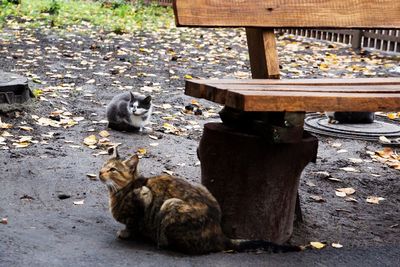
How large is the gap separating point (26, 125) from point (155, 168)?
1639mm

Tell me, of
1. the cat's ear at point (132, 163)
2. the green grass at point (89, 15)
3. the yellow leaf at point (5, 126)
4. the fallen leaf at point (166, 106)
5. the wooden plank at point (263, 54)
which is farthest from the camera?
the green grass at point (89, 15)

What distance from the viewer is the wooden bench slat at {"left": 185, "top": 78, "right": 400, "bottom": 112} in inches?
121

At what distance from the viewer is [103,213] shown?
4125 millimetres

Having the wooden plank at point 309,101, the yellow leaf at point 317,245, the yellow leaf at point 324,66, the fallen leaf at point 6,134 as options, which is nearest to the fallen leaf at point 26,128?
the fallen leaf at point 6,134

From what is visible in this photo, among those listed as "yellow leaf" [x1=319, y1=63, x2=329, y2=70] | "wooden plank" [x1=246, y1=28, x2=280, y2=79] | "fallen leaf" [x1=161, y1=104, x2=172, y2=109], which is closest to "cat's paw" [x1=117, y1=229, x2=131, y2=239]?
"wooden plank" [x1=246, y1=28, x2=280, y2=79]

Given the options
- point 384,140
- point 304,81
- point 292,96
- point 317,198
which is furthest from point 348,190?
point 292,96

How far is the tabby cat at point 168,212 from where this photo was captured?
136 inches

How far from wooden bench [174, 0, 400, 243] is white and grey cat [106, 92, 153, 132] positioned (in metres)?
2.16

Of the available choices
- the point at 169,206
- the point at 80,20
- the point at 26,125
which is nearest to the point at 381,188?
the point at 169,206

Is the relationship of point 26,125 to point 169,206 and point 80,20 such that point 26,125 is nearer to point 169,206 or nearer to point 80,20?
point 169,206

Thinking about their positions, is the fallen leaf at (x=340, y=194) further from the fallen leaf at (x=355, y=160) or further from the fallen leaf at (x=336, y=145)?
the fallen leaf at (x=336, y=145)

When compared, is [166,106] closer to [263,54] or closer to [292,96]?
[263,54]

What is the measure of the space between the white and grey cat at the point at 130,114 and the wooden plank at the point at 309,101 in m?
3.11

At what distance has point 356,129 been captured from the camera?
21.4 feet
